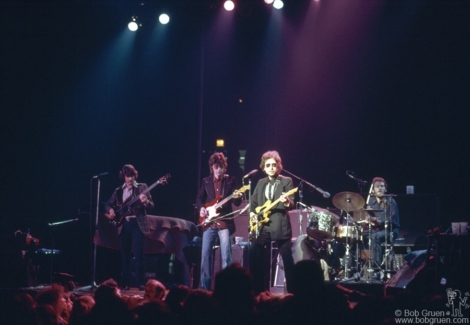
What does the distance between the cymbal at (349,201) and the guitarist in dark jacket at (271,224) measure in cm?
297

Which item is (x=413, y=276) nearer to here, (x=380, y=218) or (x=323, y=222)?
(x=323, y=222)

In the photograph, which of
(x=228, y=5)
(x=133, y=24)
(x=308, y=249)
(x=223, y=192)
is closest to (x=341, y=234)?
(x=308, y=249)

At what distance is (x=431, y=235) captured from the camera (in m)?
8.52

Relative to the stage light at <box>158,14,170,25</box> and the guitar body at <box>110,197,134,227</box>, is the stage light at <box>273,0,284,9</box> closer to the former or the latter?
the stage light at <box>158,14,170,25</box>

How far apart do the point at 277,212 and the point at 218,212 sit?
1.16 metres

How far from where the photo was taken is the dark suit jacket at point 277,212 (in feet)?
26.5

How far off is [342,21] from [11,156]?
8.03m

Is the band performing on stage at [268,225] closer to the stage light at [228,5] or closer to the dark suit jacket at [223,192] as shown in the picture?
the dark suit jacket at [223,192]

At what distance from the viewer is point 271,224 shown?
8133 mm

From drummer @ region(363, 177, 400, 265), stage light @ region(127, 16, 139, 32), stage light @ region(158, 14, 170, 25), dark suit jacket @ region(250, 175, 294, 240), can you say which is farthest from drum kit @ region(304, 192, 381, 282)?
stage light @ region(127, 16, 139, 32)

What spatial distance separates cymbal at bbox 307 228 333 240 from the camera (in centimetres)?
1075

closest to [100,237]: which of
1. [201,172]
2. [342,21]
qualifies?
[201,172]

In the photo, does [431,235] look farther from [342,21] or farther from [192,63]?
[192,63]

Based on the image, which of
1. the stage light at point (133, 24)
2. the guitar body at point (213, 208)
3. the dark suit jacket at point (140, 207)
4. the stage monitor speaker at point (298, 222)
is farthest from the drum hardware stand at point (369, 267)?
the stage light at point (133, 24)
